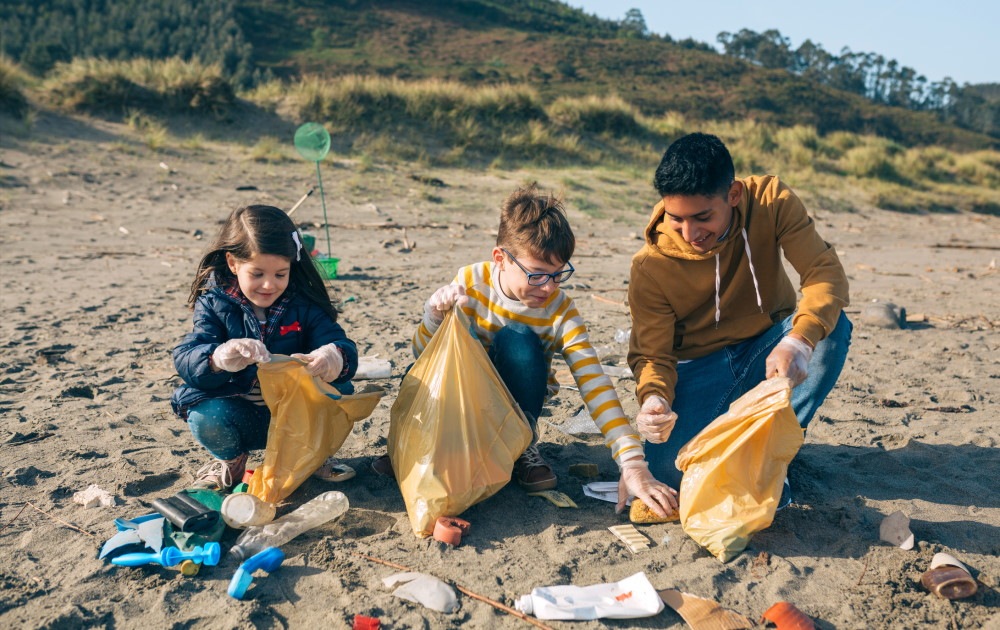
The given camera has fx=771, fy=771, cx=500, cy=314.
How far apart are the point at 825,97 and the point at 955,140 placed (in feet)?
17.0

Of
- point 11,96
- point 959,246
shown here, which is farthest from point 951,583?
point 11,96

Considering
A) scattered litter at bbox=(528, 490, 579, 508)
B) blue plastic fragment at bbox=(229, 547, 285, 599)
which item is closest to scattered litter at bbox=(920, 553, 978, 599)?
scattered litter at bbox=(528, 490, 579, 508)

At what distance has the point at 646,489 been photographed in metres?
2.60

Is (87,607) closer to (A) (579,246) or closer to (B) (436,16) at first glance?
(A) (579,246)

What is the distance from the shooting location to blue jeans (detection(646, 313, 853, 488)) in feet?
9.34

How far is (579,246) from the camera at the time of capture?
835 cm

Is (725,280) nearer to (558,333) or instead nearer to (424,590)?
(558,333)

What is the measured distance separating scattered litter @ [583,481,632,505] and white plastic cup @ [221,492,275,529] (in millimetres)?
1158

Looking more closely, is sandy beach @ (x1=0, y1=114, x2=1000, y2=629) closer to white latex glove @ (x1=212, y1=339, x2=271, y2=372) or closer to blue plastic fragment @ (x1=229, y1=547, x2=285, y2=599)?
blue plastic fragment @ (x1=229, y1=547, x2=285, y2=599)

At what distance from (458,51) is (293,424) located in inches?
1060

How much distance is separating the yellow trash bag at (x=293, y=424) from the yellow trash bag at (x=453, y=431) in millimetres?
255

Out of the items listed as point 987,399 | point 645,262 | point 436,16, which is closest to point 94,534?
point 645,262

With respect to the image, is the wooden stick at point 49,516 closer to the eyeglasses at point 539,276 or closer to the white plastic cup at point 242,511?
the white plastic cup at point 242,511

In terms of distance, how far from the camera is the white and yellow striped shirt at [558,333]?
2656 millimetres
